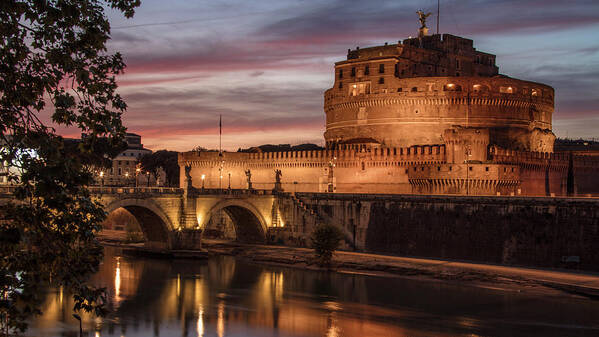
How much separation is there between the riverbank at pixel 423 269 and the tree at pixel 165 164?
37.2 metres

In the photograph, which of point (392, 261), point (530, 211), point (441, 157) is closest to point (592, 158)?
point (441, 157)

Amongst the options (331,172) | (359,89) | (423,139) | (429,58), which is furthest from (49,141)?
(429,58)

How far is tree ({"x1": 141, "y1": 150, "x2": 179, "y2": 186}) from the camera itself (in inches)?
3369

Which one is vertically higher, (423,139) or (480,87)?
(480,87)

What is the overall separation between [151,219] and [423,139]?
26090 mm

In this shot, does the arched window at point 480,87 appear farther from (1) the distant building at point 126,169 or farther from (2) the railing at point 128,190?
(1) the distant building at point 126,169

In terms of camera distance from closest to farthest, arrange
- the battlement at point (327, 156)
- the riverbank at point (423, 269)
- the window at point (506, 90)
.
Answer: the riverbank at point (423, 269) < the battlement at point (327, 156) < the window at point (506, 90)

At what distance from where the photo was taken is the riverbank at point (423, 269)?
1222 inches

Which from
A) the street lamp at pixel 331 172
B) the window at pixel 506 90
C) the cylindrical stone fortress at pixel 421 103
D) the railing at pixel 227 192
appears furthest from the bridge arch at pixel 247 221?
the window at pixel 506 90

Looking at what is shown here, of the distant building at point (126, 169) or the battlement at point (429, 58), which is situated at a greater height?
the battlement at point (429, 58)

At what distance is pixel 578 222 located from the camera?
1362 inches

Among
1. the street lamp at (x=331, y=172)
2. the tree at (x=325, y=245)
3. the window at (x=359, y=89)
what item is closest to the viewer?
the tree at (x=325, y=245)

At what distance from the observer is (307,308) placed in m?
28.7

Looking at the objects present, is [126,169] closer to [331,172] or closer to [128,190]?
[331,172]
